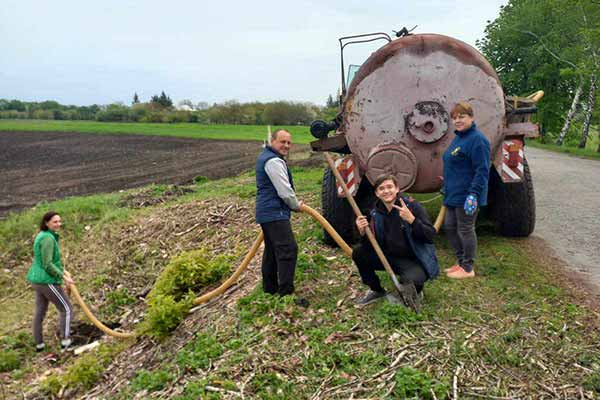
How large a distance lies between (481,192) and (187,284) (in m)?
3.35

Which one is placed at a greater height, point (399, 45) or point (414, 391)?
point (399, 45)

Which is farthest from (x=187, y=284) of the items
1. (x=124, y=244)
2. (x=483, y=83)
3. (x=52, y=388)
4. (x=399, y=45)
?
(x=483, y=83)

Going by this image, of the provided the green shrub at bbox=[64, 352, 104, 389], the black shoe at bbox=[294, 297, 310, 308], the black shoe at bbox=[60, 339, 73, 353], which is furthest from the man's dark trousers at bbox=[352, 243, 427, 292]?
the black shoe at bbox=[60, 339, 73, 353]

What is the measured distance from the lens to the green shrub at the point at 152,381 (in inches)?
150

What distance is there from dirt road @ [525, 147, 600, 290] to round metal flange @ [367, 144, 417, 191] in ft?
6.63

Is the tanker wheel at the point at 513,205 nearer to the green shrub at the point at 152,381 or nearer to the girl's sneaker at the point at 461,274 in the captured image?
the girl's sneaker at the point at 461,274

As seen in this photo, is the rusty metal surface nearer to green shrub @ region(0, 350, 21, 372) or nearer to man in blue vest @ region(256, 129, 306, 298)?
man in blue vest @ region(256, 129, 306, 298)

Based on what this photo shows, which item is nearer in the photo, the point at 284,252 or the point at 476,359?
the point at 476,359

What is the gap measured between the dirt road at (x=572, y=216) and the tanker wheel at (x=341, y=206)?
2311mm

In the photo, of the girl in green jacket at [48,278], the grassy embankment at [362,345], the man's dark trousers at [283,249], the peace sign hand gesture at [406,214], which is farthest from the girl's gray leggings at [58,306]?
the peace sign hand gesture at [406,214]

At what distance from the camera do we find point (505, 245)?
20.0 feet

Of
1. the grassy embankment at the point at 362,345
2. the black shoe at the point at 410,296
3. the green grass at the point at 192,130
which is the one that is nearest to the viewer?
the grassy embankment at the point at 362,345

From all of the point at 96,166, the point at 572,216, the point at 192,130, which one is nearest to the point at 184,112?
the point at 192,130

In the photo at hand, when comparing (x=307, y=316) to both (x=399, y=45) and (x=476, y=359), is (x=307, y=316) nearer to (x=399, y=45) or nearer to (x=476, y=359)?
(x=476, y=359)
